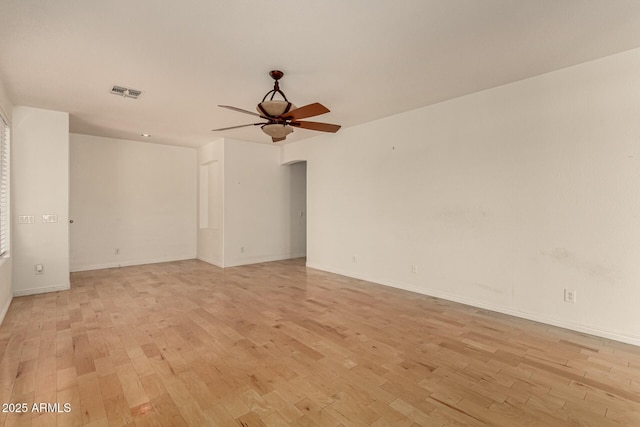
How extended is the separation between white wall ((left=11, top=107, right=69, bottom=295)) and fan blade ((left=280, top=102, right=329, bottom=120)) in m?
3.81

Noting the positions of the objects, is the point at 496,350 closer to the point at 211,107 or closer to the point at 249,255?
the point at 211,107

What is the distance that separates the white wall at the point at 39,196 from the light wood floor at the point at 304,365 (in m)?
0.51

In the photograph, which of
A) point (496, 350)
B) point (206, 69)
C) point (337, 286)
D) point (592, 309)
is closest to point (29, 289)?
point (206, 69)

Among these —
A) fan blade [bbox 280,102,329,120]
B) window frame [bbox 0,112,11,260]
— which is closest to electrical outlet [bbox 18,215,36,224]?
window frame [bbox 0,112,11,260]

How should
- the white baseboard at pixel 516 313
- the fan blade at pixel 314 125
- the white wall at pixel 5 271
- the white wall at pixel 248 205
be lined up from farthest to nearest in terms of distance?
the white wall at pixel 248 205 < the white wall at pixel 5 271 < the fan blade at pixel 314 125 < the white baseboard at pixel 516 313

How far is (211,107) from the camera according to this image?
430cm

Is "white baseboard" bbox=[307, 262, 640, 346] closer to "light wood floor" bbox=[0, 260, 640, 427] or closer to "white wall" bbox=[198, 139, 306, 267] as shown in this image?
"light wood floor" bbox=[0, 260, 640, 427]

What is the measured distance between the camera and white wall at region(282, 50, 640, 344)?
2896 mm

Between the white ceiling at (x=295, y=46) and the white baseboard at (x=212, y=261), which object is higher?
the white ceiling at (x=295, y=46)

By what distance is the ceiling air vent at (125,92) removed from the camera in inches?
142

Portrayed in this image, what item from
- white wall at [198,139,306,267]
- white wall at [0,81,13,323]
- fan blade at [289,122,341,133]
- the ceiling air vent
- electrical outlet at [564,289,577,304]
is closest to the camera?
electrical outlet at [564,289,577,304]

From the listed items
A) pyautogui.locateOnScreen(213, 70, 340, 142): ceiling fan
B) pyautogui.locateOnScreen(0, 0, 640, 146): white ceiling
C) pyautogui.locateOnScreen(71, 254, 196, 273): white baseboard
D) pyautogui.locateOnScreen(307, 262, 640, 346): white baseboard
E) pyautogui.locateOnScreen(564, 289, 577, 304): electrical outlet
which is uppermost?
pyautogui.locateOnScreen(0, 0, 640, 146): white ceiling

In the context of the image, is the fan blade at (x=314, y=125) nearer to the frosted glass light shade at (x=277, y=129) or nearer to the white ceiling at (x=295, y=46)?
the frosted glass light shade at (x=277, y=129)

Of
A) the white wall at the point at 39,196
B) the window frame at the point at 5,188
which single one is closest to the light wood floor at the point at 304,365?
the white wall at the point at 39,196
